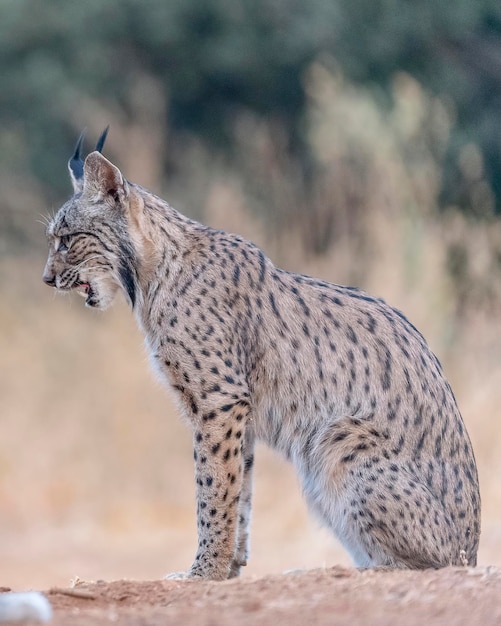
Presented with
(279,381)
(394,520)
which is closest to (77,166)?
(279,381)

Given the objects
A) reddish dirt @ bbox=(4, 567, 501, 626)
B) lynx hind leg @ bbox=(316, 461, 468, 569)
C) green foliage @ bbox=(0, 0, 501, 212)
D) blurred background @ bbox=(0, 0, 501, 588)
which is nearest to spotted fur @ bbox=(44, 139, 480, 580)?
lynx hind leg @ bbox=(316, 461, 468, 569)

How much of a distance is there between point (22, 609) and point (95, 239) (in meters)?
2.95

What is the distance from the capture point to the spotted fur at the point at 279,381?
7.54 meters

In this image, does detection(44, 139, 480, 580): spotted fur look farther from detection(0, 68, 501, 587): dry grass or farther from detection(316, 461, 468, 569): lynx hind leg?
detection(0, 68, 501, 587): dry grass

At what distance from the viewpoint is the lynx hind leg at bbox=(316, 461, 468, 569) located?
7.38 metres

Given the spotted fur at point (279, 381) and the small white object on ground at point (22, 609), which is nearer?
the small white object on ground at point (22, 609)

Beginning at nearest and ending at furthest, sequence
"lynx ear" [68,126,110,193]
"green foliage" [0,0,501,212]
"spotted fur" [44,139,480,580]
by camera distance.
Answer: "spotted fur" [44,139,480,580]
"lynx ear" [68,126,110,193]
"green foliage" [0,0,501,212]

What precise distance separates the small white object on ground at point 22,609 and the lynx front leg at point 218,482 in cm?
196

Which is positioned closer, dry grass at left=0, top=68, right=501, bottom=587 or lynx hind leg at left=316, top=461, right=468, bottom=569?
lynx hind leg at left=316, top=461, right=468, bottom=569

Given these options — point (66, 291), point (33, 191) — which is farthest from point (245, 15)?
point (66, 291)

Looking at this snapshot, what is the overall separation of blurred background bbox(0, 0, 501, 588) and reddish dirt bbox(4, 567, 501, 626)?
600 cm

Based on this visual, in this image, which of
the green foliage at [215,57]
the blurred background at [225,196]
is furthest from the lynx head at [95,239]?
the green foliage at [215,57]

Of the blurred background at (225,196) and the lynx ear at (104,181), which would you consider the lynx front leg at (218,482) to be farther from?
the blurred background at (225,196)

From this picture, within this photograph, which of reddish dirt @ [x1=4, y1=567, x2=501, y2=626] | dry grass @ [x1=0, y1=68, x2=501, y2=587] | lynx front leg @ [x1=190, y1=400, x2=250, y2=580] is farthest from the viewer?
dry grass @ [x1=0, y1=68, x2=501, y2=587]
